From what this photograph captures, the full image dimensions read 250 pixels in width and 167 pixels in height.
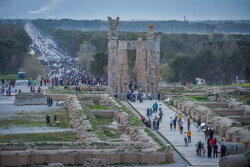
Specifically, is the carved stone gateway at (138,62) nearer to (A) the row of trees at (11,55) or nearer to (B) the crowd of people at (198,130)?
(B) the crowd of people at (198,130)

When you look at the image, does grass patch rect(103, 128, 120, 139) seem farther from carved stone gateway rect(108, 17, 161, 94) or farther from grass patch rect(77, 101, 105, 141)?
carved stone gateway rect(108, 17, 161, 94)

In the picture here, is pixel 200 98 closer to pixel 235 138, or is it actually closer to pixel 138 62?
pixel 138 62

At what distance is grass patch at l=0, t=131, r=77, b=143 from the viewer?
39.7 metres

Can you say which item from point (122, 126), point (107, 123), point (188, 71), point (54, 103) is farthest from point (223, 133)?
point (188, 71)

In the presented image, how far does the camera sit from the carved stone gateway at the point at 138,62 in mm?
61312

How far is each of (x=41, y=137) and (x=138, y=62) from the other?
2555 cm

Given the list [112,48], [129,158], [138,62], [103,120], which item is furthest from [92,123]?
[138,62]

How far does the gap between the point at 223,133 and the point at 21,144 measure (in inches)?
578

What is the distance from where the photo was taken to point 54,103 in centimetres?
6122

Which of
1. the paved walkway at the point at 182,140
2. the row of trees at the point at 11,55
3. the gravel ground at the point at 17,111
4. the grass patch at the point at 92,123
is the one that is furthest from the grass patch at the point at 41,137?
the row of trees at the point at 11,55

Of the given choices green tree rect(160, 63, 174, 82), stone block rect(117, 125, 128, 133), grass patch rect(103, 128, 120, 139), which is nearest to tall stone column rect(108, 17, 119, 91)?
grass patch rect(103, 128, 120, 139)

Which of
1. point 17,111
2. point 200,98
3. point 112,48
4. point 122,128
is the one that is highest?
point 112,48

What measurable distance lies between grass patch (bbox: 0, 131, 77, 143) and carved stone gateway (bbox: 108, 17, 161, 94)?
19586 millimetres

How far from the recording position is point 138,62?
6456 centimetres
